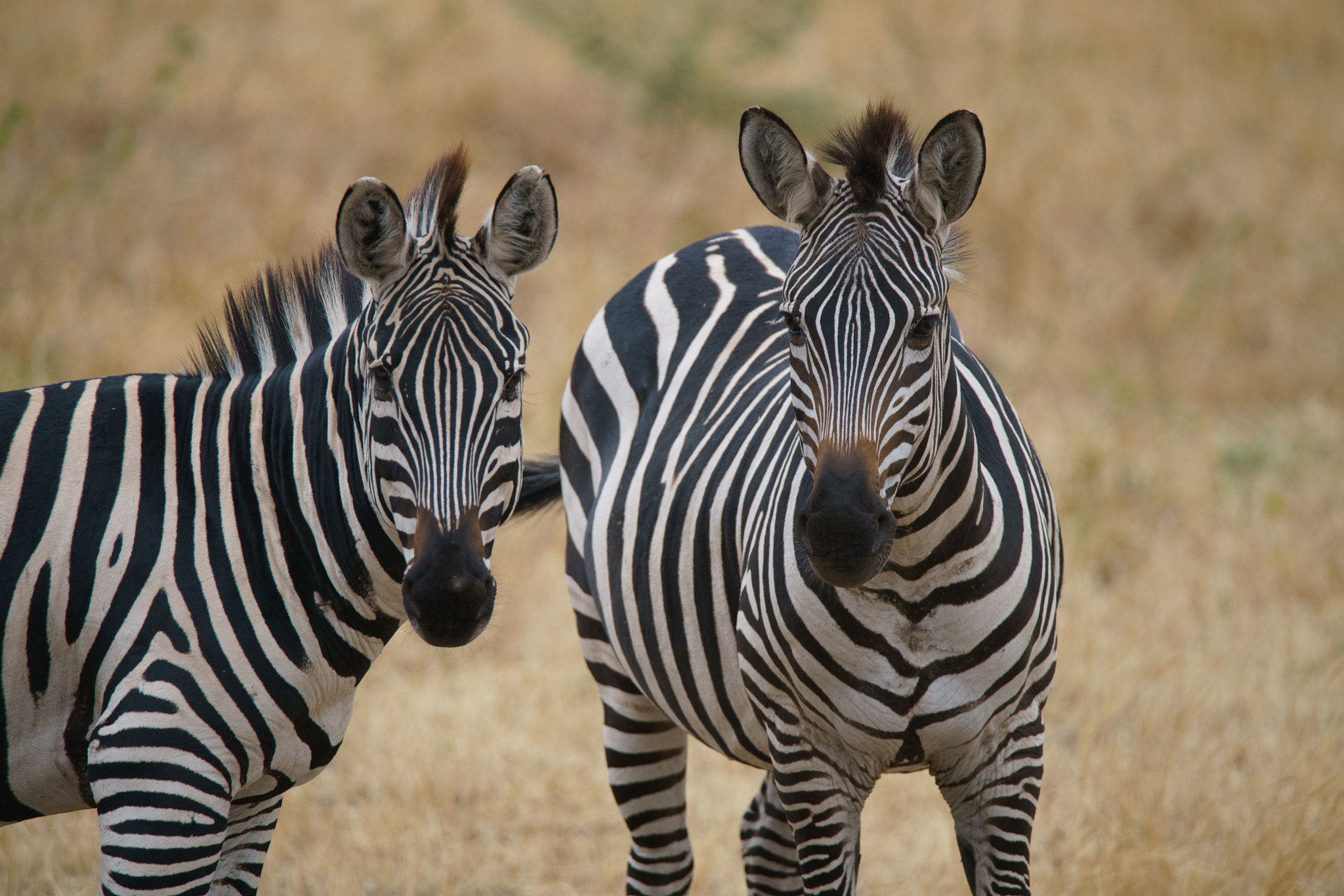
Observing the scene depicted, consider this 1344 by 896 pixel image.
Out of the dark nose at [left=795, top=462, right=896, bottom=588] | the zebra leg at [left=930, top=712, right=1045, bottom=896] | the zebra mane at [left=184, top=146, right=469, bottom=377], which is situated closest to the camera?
the dark nose at [left=795, top=462, right=896, bottom=588]

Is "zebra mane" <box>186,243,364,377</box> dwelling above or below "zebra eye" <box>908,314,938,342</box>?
above

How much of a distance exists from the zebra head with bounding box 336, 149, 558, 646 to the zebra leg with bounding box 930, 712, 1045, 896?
1.33m

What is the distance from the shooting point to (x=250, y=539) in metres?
2.85

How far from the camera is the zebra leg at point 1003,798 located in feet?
8.96

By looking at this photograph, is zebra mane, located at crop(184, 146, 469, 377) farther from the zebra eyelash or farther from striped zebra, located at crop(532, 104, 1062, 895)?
striped zebra, located at crop(532, 104, 1062, 895)

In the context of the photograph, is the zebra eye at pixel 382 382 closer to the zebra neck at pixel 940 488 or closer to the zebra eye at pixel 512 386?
the zebra eye at pixel 512 386

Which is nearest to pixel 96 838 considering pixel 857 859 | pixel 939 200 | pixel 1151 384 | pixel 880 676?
pixel 857 859

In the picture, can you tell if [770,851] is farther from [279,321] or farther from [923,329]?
[279,321]

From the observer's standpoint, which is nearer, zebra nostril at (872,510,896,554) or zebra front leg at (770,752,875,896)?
zebra nostril at (872,510,896,554)

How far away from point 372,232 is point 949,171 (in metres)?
1.47

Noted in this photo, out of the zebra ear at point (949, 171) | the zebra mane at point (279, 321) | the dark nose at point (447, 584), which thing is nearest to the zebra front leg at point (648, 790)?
the dark nose at point (447, 584)

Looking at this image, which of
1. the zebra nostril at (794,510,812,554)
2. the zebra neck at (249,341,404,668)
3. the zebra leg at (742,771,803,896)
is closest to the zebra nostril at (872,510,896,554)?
the zebra nostril at (794,510,812,554)

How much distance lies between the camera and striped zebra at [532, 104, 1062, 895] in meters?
2.41

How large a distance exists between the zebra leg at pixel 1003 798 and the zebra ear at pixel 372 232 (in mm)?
1940
